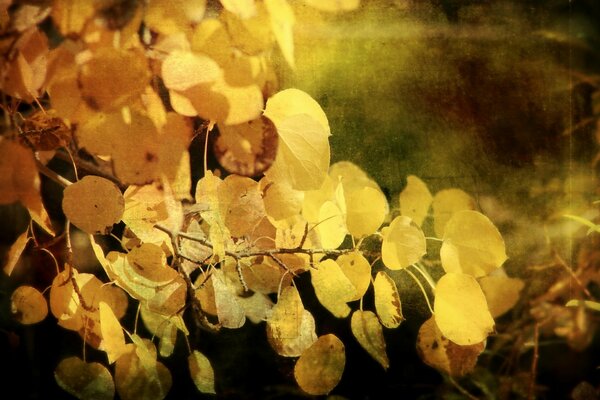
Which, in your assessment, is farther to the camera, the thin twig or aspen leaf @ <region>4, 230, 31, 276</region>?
the thin twig

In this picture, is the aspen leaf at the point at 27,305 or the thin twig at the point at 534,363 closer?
the aspen leaf at the point at 27,305

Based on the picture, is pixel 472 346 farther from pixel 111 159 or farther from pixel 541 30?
pixel 111 159

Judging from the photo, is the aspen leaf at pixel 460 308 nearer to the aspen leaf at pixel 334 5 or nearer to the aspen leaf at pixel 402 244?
the aspen leaf at pixel 402 244

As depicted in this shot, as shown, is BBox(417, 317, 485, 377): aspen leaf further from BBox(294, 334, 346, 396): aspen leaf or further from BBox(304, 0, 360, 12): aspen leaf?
BBox(304, 0, 360, 12): aspen leaf

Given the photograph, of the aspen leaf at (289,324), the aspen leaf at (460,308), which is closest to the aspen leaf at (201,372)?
the aspen leaf at (289,324)

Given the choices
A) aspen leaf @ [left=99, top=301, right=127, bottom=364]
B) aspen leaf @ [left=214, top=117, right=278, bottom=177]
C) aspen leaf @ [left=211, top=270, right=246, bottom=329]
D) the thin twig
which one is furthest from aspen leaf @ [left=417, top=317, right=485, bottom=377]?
aspen leaf @ [left=99, top=301, right=127, bottom=364]

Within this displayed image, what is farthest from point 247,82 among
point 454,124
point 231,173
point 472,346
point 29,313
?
point 472,346
